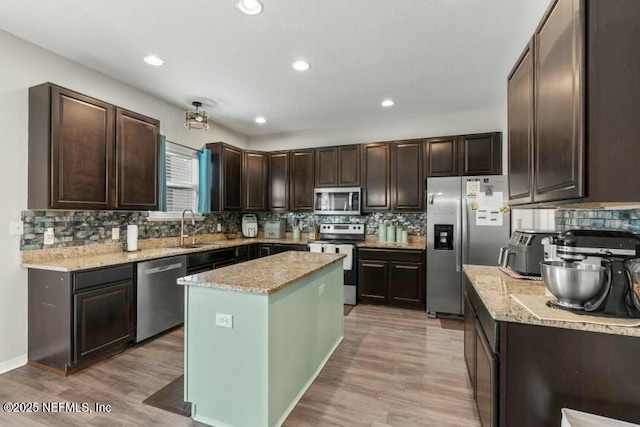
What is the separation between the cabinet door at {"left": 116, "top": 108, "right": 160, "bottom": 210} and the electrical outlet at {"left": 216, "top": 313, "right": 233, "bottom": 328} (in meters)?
2.00

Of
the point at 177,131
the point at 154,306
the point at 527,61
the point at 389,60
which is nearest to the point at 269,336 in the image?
the point at 154,306

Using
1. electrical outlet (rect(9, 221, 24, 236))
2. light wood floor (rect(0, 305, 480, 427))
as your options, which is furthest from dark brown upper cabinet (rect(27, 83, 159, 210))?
light wood floor (rect(0, 305, 480, 427))

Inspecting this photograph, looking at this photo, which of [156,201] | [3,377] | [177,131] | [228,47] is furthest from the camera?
[177,131]

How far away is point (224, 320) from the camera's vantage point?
5.85 feet

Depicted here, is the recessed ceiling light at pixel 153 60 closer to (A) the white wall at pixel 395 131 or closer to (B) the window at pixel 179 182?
(B) the window at pixel 179 182

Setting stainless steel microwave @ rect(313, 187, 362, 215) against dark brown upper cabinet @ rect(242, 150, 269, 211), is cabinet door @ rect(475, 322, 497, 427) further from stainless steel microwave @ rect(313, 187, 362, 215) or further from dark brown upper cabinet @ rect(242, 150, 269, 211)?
dark brown upper cabinet @ rect(242, 150, 269, 211)

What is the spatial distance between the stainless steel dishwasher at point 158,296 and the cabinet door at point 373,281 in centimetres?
237

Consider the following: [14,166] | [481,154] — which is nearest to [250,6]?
[14,166]

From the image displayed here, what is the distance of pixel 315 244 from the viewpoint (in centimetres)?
454

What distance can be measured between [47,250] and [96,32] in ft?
6.39

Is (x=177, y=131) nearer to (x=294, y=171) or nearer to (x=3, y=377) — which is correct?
(x=294, y=171)

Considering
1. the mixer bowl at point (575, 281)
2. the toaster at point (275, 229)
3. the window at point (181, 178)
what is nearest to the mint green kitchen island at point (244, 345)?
the mixer bowl at point (575, 281)

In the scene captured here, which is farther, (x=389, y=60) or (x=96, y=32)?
(x=389, y=60)

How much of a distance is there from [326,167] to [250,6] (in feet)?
9.66
